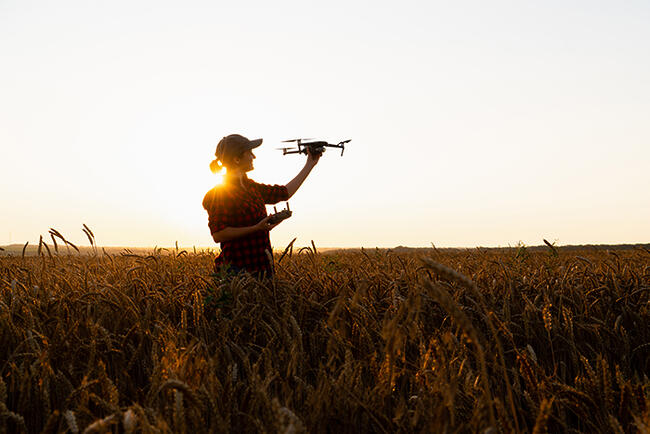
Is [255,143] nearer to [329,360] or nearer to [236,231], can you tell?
[236,231]

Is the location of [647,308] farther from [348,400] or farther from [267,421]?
[267,421]

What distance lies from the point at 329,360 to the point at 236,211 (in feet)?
11.4

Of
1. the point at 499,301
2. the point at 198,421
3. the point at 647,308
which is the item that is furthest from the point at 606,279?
the point at 198,421

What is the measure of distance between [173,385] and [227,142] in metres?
3.98

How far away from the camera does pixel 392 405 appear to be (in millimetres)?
1729

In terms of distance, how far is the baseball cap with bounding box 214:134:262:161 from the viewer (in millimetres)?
4713

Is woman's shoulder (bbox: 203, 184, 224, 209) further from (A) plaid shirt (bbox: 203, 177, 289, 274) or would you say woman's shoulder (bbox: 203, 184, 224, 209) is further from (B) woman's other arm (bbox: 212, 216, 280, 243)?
(B) woman's other arm (bbox: 212, 216, 280, 243)

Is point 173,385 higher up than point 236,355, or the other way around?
point 173,385

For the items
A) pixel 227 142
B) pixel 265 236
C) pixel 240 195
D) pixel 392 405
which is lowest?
pixel 392 405

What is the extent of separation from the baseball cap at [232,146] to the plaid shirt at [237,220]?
0.25 m

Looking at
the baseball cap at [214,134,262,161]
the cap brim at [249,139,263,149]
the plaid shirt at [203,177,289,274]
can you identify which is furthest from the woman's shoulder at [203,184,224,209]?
the cap brim at [249,139,263,149]

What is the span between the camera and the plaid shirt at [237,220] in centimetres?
464

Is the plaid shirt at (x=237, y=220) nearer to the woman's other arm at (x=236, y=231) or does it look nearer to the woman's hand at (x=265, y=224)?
the woman's other arm at (x=236, y=231)

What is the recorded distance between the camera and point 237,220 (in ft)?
15.3
